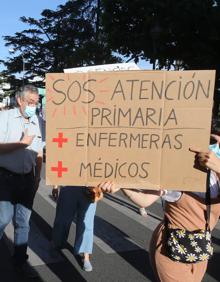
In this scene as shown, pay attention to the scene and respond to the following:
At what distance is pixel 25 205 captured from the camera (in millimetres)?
4770

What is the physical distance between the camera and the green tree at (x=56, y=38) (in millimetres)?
40378

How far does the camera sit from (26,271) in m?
4.77

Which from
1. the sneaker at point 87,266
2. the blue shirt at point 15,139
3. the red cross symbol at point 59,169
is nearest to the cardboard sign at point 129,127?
the red cross symbol at point 59,169

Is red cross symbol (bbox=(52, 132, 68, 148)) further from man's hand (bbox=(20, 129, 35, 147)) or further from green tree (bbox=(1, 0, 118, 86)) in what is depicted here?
green tree (bbox=(1, 0, 118, 86))

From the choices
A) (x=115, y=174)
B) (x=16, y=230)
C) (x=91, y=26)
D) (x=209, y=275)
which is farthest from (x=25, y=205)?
(x=91, y=26)

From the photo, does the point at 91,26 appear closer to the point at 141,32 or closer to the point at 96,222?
the point at 141,32

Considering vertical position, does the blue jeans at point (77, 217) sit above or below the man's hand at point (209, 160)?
below

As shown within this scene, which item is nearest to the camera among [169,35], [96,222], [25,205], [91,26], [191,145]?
[191,145]

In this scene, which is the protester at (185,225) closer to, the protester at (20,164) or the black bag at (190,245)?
the black bag at (190,245)

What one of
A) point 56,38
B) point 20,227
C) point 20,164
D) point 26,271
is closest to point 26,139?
point 20,164

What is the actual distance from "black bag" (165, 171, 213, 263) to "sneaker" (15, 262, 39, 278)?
234cm

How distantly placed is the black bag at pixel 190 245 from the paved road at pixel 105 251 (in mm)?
2048

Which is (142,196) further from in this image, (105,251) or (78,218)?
Answer: (105,251)

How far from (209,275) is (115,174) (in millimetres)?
2561
